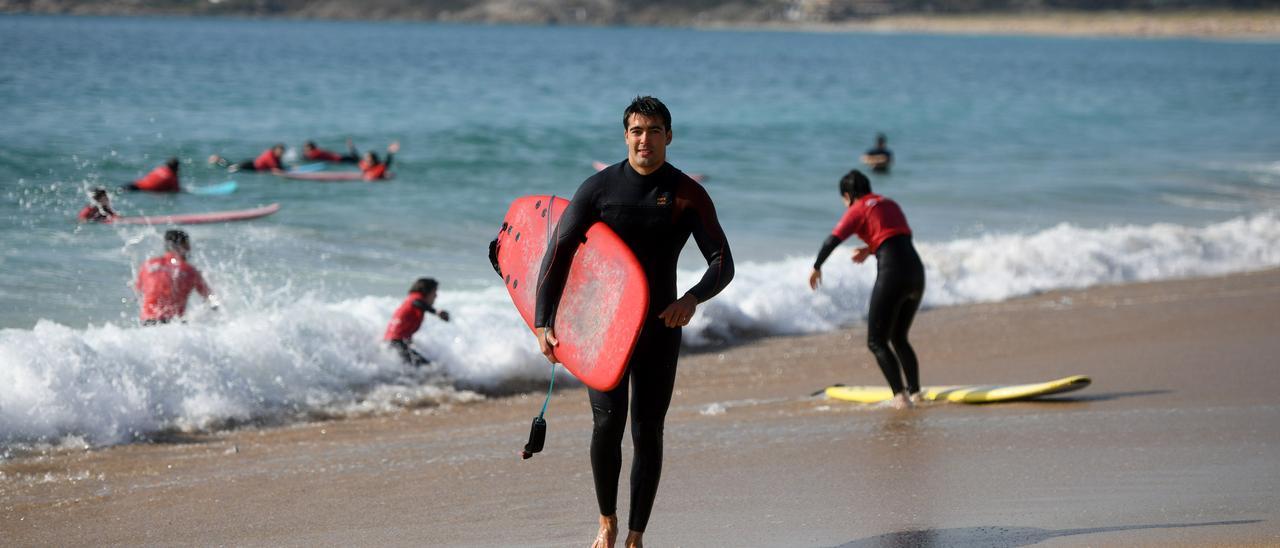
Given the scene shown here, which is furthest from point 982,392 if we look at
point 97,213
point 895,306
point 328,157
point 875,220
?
point 328,157

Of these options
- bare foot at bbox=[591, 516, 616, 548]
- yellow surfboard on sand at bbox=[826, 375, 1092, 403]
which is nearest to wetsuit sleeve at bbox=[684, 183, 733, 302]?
bare foot at bbox=[591, 516, 616, 548]

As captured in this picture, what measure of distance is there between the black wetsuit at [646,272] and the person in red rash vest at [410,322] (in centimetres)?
444

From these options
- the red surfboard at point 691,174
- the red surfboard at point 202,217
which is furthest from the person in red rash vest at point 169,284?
the red surfboard at point 691,174

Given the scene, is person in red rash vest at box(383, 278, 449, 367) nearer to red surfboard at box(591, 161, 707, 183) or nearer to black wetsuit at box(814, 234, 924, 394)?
black wetsuit at box(814, 234, 924, 394)

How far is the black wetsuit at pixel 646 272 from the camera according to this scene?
13.9ft


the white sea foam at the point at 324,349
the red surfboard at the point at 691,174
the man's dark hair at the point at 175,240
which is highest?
the man's dark hair at the point at 175,240

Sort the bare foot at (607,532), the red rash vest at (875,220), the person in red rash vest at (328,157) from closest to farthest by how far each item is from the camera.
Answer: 1. the bare foot at (607,532)
2. the red rash vest at (875,220)
3. the person in red rash vest at (328,157)

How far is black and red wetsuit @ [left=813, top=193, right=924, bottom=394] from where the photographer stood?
7.53 meters

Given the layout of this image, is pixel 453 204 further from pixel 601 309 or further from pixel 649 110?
pixel 649 110

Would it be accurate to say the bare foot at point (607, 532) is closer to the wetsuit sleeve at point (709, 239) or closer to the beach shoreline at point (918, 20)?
the wetsuit sleeve at point (709, 239)

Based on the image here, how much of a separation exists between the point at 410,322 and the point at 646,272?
16.1ft

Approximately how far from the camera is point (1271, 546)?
14.7ft

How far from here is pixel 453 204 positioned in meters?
18.3

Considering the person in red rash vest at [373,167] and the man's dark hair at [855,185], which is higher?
the man's dark hair at [855,185]
